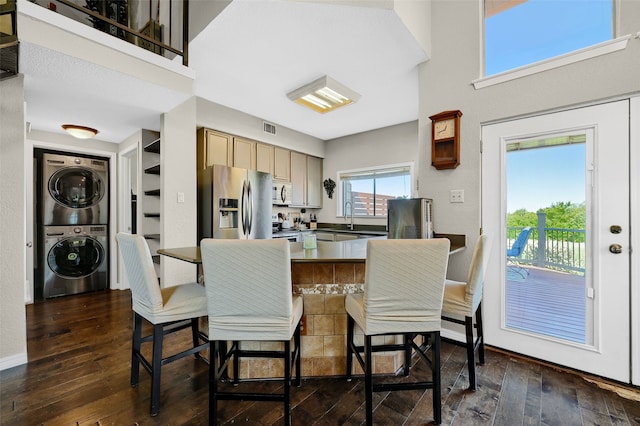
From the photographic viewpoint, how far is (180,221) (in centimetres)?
309

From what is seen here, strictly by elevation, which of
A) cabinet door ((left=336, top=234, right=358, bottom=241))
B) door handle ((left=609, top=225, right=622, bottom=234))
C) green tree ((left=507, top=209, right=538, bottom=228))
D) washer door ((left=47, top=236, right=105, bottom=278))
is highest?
green tree ((left=507, top=209, right=538, bottom=228))

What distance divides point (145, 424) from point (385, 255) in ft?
5.12

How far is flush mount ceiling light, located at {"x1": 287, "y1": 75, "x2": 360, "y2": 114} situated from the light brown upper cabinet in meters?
1.17

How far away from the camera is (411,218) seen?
2.44m

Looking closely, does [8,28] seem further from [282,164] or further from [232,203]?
[282,164]

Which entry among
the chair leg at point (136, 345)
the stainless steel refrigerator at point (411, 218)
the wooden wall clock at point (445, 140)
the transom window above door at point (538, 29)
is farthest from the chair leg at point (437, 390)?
the transom window above door at point (538, 29)

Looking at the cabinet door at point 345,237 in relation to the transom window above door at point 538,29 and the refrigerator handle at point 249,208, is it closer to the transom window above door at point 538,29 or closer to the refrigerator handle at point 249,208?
the refrigerator handle at point 249,208

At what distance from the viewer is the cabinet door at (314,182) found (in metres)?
5.21

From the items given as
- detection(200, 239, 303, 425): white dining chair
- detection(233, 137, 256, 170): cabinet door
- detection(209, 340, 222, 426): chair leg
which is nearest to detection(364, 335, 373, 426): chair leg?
detection(200, 239, 303, 425): white dining chair

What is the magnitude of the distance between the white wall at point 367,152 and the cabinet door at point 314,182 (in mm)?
108

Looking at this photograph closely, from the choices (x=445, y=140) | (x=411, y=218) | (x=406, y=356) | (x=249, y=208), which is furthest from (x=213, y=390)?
(x=445, y=140)

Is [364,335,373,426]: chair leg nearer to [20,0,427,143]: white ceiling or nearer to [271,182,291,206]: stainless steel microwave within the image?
[20,0,427,143]: white ceiling

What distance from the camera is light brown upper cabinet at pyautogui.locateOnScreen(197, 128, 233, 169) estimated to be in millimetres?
3584

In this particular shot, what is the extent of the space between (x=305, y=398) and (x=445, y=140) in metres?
2.32
